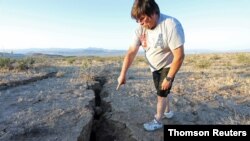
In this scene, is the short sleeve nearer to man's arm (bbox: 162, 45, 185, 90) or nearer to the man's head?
man's arm (bbox: 162, 45, 185, 90)

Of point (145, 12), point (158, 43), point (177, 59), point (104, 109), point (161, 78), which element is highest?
point (145, 12)

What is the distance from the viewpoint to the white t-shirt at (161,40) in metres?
3.20

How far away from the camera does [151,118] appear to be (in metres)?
4.40

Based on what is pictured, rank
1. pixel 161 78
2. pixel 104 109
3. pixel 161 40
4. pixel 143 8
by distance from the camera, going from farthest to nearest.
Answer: pixel 104 109
pixel 161 78
pixel 161 40
pixel 143 8

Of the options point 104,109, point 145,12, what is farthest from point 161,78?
point 104,109

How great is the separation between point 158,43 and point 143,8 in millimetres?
472

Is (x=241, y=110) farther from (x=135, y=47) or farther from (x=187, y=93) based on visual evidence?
(x=135, y=47)

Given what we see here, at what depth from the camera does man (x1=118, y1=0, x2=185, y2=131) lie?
125 inches

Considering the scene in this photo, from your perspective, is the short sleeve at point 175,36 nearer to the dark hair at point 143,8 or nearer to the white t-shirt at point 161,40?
the white t-shirt at point 161,40

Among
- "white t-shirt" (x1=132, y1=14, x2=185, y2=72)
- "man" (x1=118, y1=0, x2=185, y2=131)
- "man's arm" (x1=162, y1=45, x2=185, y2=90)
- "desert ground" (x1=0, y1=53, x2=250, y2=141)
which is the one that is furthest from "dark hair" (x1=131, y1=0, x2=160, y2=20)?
"desert ground" (x1=0, y1=53, x2=250, y2=141)

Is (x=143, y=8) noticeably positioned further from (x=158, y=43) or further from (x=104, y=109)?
(x=104, y=109)

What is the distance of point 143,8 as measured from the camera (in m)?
3.11

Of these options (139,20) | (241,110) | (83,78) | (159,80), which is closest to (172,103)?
(241,110)

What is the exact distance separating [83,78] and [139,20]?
4.70 metres
